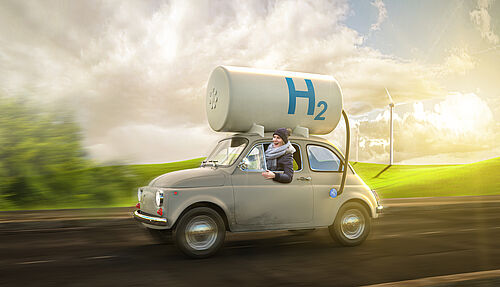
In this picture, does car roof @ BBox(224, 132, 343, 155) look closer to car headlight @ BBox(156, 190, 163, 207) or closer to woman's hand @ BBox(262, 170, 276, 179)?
woman's hand @ BBox(262, 170, 276, 179)

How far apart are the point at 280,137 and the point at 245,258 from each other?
215 cm

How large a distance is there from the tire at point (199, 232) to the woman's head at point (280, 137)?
164 cm

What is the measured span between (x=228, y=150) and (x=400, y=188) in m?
34.5

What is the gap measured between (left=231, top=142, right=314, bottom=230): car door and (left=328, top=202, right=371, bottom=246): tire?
2.34 feet

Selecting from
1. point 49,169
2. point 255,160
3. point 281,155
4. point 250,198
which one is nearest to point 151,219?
point 250,198

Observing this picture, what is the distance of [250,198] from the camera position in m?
7.06

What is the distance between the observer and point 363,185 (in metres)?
8.22

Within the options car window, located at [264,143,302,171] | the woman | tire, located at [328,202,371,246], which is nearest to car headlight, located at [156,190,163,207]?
→ the woman

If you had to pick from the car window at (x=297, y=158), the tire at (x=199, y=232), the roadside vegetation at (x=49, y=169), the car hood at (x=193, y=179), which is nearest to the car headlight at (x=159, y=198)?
the car hood at (x=193, y=179)

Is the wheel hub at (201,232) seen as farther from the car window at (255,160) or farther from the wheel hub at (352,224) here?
the wheel hub at (352,224)

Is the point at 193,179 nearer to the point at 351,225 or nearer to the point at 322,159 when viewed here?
the point at 322,159

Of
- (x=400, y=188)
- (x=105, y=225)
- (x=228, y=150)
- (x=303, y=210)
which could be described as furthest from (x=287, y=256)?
(x=400, y=188)

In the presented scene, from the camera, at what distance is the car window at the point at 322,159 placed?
7867mm

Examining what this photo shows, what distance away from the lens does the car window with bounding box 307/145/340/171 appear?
787 centimetres
